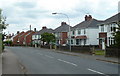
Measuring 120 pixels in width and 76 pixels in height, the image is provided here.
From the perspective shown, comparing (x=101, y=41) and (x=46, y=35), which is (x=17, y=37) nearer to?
(x=46, y=35)

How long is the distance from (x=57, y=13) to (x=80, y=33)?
1014 inches

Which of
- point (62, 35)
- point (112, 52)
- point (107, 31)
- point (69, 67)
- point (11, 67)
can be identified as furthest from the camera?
point (62, 35)

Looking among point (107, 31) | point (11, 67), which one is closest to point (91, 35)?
point (107, 31)

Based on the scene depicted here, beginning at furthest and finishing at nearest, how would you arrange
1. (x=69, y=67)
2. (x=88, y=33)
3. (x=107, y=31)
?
(x=88, y=33) < (x=107, y=31) < (x=69, y=67)

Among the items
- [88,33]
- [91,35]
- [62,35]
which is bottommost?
[91,35]

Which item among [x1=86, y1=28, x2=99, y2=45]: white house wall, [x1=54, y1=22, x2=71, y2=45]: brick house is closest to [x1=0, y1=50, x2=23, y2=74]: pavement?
[x1=86, y1=28, x2=99, y2=45]: white house wall

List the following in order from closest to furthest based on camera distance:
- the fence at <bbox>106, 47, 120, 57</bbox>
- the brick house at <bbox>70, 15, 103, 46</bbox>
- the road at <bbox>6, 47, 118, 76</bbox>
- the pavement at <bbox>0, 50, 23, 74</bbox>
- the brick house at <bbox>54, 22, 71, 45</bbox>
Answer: the road at <bbox>6, 47, 118, 76</bbox>, the pavement at <bbox>0, 50, 23, 74</bbox>, the fence at <bbox>106, 47, 120, 57</bbox>, the brick house at <bbox>70, 15, 103, 46</bbox>, the brick house at <bbox>54, 22, 71, 45</bbox>

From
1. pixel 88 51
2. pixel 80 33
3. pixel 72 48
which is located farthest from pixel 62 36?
pixel 88 51

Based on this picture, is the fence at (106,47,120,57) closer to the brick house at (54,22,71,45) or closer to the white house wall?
the white house wall

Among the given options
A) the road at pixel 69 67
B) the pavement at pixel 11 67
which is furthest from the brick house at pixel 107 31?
the pavement at pixel 11 67

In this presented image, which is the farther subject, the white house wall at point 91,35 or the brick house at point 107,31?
the white house wall at point 91,35

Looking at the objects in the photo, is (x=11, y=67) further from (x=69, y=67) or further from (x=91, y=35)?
(x=91, y=35)

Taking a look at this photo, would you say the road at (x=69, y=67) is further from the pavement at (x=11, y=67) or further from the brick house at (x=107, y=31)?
the brick house at (x=107, y=31)

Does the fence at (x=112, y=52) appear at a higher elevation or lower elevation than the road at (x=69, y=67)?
higher
